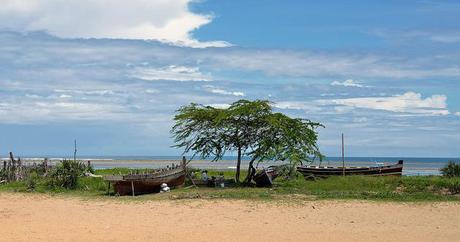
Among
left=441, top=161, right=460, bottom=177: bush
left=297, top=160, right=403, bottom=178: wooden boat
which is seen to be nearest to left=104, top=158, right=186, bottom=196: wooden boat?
left=297, top=160, right=403, bottom=178: wooden boat

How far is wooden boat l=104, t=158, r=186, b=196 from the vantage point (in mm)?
24516

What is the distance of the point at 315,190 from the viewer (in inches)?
977

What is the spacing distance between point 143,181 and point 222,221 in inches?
336

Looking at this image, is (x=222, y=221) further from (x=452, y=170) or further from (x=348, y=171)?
(x=452, y=170)

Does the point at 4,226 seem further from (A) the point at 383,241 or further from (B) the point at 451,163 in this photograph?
(B) the point at 451,163

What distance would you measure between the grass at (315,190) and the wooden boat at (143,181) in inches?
22.8

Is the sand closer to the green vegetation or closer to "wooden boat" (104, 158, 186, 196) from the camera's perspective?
"wooden boat" (104, 158, 186, 196)

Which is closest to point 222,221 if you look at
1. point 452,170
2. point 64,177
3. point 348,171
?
point 64,177

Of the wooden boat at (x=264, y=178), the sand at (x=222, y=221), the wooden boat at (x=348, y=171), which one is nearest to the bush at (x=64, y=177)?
the sand at (x=222, y=221)

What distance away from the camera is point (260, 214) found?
1836cm

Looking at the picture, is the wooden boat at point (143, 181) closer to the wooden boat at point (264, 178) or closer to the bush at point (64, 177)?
the bush at point (64, 177)

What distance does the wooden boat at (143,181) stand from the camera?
24.5 m

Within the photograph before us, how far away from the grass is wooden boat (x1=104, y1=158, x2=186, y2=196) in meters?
0.58

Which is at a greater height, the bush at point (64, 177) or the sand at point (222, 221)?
the bush at point (64, 177)
